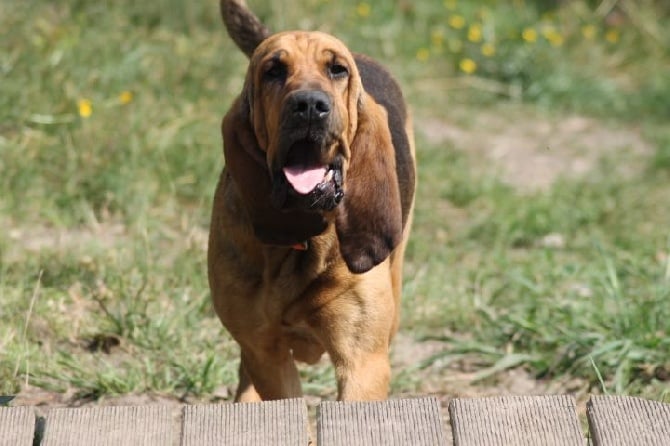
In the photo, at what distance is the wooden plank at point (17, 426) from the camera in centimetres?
336

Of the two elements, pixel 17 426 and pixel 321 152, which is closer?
pixel 17 426

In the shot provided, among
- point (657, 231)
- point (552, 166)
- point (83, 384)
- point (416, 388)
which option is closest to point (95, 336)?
point (83, 384)

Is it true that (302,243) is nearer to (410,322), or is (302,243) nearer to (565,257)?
(410,322)

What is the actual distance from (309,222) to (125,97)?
10.1 feet

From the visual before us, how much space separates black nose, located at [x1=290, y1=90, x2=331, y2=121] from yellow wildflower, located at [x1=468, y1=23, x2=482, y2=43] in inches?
244

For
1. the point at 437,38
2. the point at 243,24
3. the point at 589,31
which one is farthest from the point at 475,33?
the point at 243,24

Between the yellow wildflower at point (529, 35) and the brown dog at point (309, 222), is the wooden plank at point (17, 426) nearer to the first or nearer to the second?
the brown dog at point (309, 222)

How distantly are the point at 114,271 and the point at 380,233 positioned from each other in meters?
1.88

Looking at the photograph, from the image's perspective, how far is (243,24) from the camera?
18.5 ft

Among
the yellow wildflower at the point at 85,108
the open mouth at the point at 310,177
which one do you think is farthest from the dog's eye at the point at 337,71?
the yellow wildflower at the point at 85,108

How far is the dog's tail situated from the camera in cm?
562

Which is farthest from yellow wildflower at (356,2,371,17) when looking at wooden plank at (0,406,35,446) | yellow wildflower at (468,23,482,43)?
wooden plank at (0,406,35,446)

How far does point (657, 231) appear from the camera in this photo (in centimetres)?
754

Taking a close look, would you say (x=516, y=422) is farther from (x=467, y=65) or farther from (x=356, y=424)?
(x=467, y=65)
